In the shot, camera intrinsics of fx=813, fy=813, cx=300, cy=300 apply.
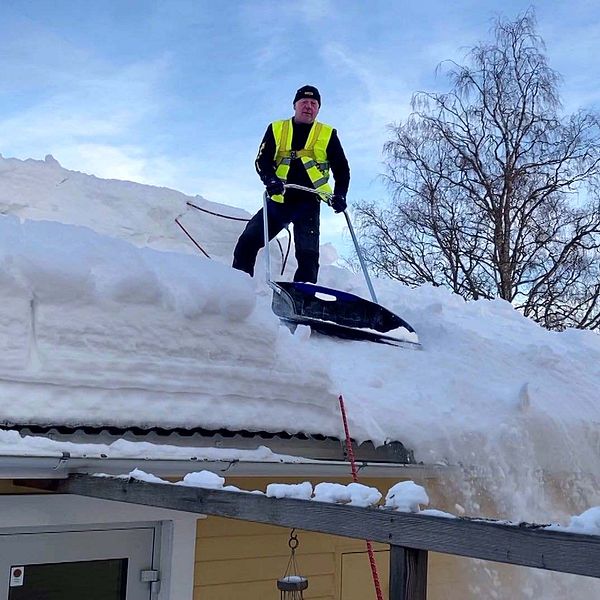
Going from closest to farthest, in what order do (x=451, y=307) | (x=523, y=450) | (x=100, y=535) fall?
(x=100, y=535) < (x=523, y=450) < (x=451, y=307)

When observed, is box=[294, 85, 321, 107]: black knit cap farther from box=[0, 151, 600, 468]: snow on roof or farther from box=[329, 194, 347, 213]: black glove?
box=[0, 151, 600, 468]: snow on roof

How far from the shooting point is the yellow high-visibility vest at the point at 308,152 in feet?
21.3

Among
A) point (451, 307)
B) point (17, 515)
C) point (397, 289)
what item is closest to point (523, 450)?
point (17, 515)

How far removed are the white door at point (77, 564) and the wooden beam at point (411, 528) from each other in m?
1.19

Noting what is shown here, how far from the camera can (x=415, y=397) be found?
16.0ft

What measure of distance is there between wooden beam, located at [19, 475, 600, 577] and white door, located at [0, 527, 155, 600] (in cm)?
119

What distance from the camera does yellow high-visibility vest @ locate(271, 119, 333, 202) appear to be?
6.50 metres

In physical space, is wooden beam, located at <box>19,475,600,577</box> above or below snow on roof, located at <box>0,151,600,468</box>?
below

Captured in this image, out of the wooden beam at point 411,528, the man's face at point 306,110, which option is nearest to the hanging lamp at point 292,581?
the wooden beam at point 411,528

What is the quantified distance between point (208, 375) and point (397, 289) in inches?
218

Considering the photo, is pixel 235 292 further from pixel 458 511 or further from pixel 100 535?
pixel 458 511

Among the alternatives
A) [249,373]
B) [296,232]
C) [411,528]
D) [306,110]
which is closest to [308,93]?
[306,110]

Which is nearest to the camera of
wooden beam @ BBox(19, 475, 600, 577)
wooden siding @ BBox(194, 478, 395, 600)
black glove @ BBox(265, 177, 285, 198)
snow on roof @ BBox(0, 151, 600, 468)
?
wooden beam @ BBox(19, 475, 600, 577)

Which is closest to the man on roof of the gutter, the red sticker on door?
the gutter
